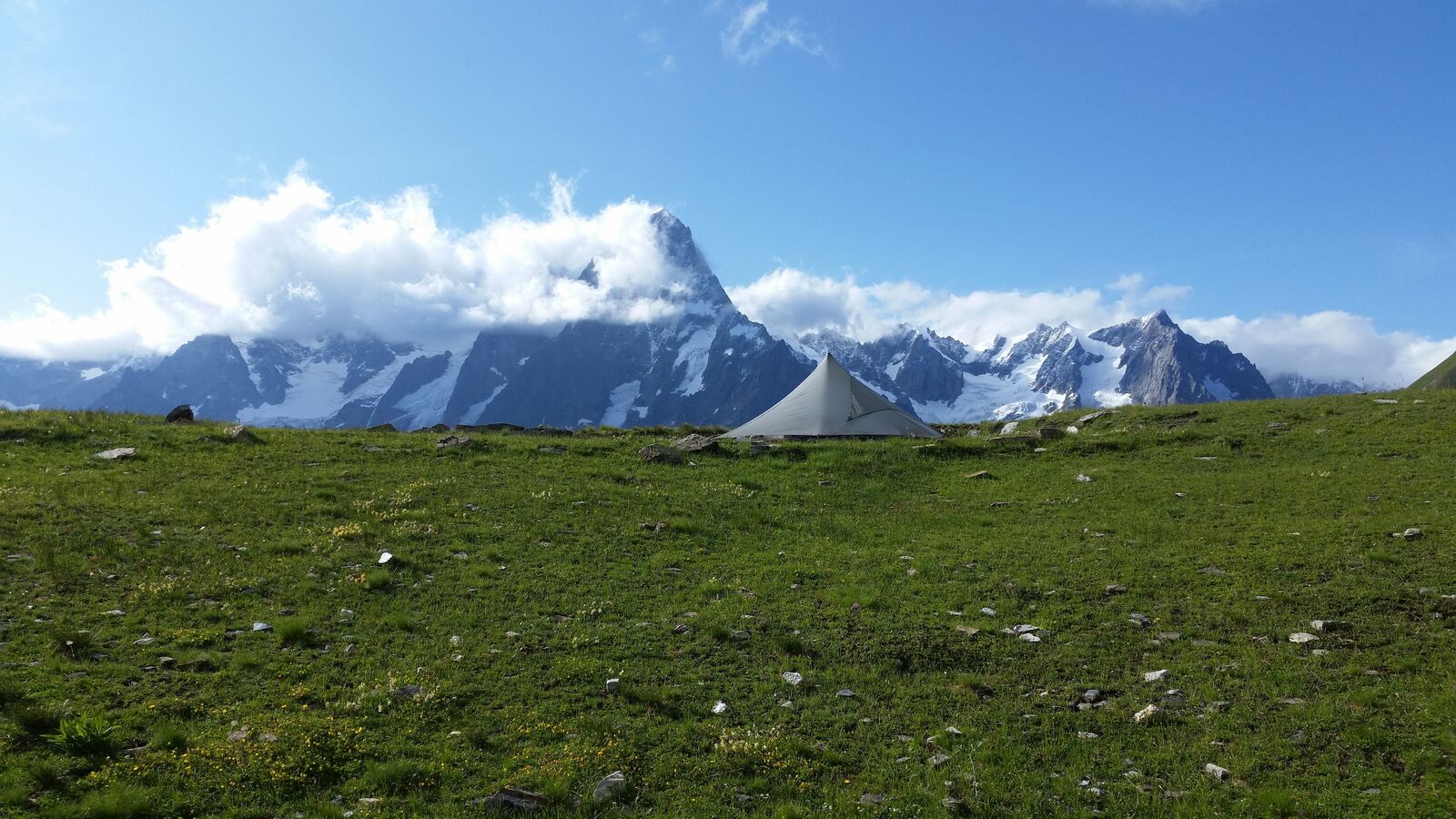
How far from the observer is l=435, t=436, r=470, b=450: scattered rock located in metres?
29.3

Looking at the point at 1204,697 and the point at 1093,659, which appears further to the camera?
the point at 1093,659

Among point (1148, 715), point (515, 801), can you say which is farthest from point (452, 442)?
point (1148, 715)

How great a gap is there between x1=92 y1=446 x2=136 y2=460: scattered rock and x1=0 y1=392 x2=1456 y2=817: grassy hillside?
0.66 meters

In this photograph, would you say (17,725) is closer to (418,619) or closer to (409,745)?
(409,745)

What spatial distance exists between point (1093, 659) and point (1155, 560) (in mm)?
6035

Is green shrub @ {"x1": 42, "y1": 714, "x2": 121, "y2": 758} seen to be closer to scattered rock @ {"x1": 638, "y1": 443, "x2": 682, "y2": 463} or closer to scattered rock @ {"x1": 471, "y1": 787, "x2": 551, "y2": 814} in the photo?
scattered rock @ {"x1": 471, "y1": 787, "x2": 551, "y2": 814}

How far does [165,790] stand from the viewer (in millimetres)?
9172

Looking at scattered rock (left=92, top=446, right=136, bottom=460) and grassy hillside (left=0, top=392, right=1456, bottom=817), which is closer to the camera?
grassy hillside (left=0, top=392, right=1456, bottom=817)

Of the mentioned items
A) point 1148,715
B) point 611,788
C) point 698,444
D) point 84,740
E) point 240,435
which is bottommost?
point 611,788

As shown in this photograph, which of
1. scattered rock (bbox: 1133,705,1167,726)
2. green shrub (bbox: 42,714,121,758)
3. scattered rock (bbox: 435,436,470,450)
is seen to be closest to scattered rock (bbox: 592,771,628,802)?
green shrub (bbox: 42,714,121,758)

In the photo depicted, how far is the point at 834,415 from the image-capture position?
4072 cm

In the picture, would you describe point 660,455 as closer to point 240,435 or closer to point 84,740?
point 240,435

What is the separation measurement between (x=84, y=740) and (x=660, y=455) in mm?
21218

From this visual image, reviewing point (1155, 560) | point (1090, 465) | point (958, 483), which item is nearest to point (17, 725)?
point (1155, 560)
